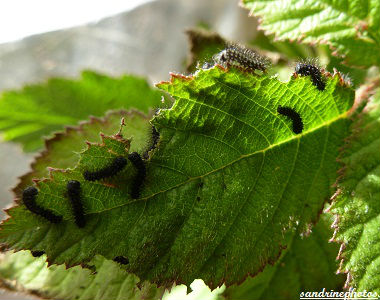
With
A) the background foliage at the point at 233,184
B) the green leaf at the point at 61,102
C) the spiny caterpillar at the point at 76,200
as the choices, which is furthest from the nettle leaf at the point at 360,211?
the green leaf at the point at 61,102

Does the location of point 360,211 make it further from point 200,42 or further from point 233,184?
point 200,42

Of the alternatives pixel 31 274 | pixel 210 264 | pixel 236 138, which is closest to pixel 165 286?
pixel 210 264

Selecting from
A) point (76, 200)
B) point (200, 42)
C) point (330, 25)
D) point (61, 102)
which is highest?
point (200, 42)

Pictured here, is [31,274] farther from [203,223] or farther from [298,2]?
[298,2]

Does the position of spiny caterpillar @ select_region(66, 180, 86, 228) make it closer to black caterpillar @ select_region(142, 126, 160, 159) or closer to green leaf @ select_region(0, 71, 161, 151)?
black caterpillar @ select_region(142, 126, 160, 159)

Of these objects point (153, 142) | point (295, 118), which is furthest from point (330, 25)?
point (153, 142)

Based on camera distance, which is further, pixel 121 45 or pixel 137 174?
pixel 121 45

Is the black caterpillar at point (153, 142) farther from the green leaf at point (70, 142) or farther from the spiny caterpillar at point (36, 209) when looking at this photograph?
the green leaf at point (70, 142)
